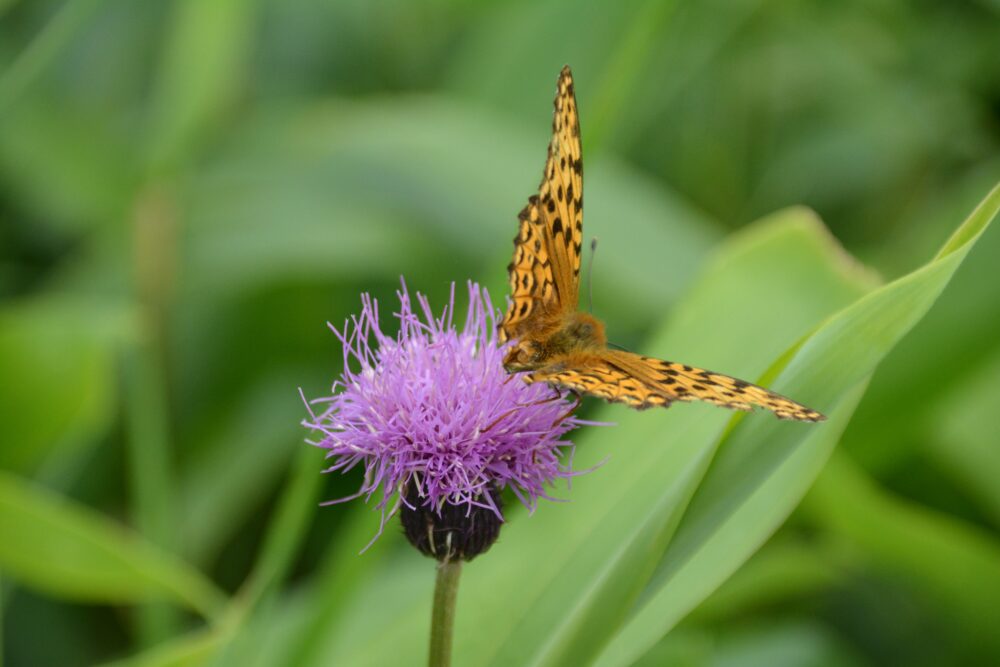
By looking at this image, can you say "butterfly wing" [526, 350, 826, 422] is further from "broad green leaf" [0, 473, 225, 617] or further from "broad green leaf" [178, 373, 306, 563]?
"broad green leaf" [178, 373, 306, 563]

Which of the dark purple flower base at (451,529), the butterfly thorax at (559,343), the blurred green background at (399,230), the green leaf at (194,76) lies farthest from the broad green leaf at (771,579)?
the green leaf at (194,76)

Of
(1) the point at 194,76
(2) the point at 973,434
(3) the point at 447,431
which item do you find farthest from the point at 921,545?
(1) the point at 194,76

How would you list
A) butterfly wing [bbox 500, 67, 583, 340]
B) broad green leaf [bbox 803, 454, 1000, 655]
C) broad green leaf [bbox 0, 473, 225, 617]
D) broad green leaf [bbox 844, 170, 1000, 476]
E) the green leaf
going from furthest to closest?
the green leaf
broad green leaf [bbox 844, 170, 1000, 476]
broad green leaf [bbox 803, 454, 1000, 655]
broad green leaf [bbox 0, 473, 225, 617]
butterfly wing [bbox 500, 67, 583, 340]

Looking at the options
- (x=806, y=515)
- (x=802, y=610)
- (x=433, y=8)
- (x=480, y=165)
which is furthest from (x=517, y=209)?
(x=433, y=8)

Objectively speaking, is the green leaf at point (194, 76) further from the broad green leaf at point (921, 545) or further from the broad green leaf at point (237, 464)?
the broad green leaf at point (921, 545)

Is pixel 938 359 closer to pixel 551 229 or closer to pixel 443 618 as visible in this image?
pixel 551 229

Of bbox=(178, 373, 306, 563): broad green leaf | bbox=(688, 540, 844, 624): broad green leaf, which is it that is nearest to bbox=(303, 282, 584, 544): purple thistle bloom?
bbox=(688, 540, 844, 624): broad green leaf

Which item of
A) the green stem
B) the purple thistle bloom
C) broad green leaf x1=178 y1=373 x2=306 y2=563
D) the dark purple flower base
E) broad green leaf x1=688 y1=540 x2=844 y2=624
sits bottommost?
broad green leaf x1=178 y1=373 x2=306 y2=563
